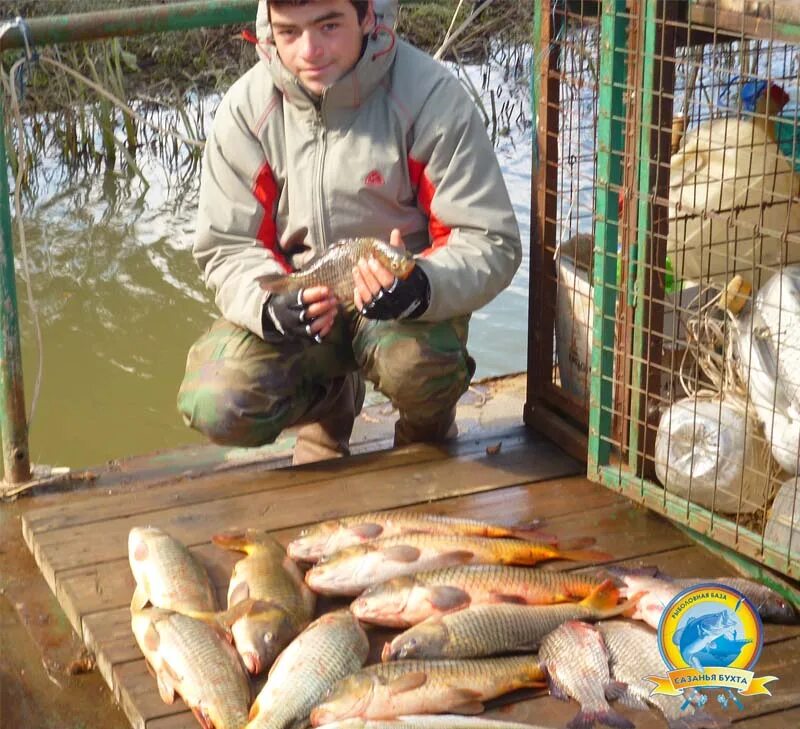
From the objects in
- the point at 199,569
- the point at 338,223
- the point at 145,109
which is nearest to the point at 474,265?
the point at 338,223

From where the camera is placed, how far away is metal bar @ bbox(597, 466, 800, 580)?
322cm

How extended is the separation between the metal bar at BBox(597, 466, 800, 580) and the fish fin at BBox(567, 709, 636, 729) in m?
0.66

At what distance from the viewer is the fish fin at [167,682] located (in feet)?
9.53

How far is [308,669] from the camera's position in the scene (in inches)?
112

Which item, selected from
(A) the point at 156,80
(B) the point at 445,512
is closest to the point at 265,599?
(B) the point at 445,512

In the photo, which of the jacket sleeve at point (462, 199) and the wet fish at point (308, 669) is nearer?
the wet fish at point (308, 669)

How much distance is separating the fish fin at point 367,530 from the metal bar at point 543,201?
94cm

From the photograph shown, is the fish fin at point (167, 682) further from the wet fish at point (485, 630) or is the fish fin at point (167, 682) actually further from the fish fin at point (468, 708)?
the fish fin at point (468, 708)

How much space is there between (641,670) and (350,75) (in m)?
1.78

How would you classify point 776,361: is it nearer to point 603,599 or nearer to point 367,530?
point 603,599

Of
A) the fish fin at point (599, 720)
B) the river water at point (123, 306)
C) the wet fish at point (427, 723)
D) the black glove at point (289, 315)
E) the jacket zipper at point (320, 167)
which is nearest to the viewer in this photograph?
the wet fish at point (427, 723)

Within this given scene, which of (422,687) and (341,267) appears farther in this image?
(341,267)

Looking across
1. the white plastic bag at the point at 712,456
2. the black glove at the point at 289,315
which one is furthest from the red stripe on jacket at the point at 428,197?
the white plastic bag at the point at 712,456

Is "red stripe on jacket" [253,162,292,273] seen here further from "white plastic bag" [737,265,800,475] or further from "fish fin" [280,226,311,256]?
"white plastic bag" [737,265,800,475]
